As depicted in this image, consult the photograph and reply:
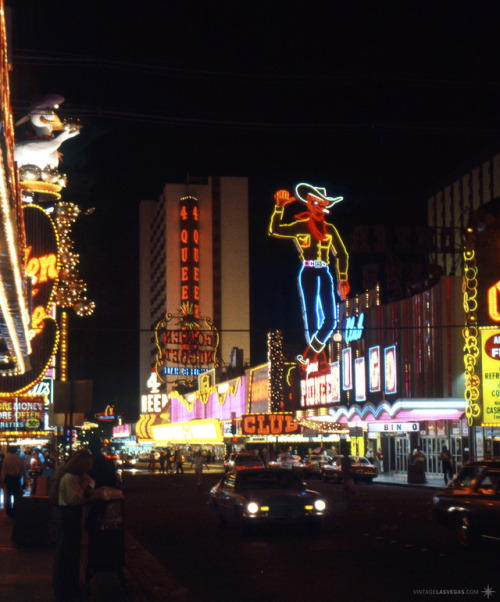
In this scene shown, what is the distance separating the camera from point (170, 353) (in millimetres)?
92250

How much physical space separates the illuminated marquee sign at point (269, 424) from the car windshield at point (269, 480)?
4113cm

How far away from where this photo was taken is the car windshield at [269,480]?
1834cm

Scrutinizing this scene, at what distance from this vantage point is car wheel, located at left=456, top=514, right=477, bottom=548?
14602mm

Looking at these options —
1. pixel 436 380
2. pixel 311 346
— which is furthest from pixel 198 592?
pixel 311 346

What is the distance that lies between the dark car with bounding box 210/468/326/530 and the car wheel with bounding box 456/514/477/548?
308cm

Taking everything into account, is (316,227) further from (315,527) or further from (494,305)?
(315,527)

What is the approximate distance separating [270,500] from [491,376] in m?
19.8

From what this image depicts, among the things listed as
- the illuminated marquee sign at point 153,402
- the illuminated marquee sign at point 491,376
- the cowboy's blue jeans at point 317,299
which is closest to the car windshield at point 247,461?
the illuminated marquee sign at point 491,376

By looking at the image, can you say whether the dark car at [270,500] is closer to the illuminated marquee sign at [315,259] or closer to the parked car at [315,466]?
the parked car at [315,466]

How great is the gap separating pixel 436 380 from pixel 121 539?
105 ft

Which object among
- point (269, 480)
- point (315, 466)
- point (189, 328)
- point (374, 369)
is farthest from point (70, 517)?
point (189, 328)

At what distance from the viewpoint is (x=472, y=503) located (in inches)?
578

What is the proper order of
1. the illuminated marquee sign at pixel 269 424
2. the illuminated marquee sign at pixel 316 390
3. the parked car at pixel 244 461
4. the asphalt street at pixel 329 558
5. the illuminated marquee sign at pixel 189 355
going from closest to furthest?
the asphalt street at pixel 329 558
the parked car at pixel 244 461
the illuminated marquee sign at pixel 316 390
the illuminated marquee sign at pixel 269 424
the illuminated marquee sign at pixel 189 355

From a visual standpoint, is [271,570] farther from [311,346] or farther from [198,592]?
[311,346]
